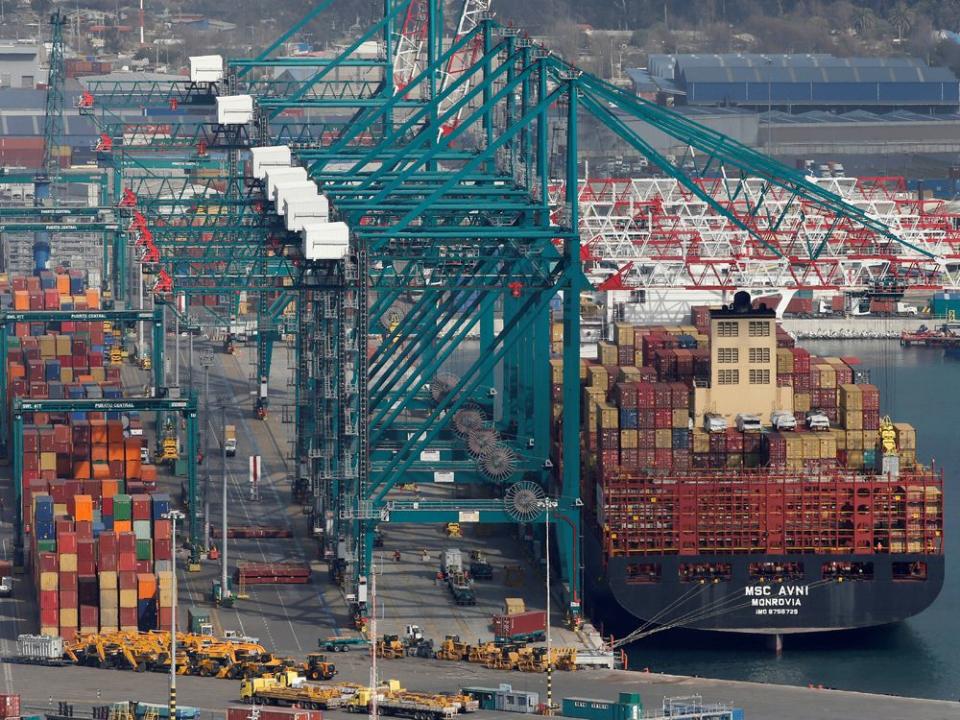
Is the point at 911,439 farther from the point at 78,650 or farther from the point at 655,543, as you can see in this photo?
the point at 78,650

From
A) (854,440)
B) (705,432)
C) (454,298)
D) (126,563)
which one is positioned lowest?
(126,563)

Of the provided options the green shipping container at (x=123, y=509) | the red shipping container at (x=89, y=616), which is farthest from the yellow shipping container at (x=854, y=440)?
the red shipping container at (x=89, y=616)

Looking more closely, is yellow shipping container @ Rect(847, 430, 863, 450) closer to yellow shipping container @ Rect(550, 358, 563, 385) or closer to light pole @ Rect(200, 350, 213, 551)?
yellow shipping container @ Rect(550, 358, 563, 385)

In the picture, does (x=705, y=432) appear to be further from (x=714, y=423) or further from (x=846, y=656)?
(x=846, y=656)

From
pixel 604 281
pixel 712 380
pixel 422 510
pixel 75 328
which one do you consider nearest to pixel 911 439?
pixel 712 380

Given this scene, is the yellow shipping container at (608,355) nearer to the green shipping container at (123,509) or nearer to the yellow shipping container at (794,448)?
the yellow shipping container at (794,448)

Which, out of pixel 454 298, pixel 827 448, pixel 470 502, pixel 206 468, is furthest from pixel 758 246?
pixel 470 502
